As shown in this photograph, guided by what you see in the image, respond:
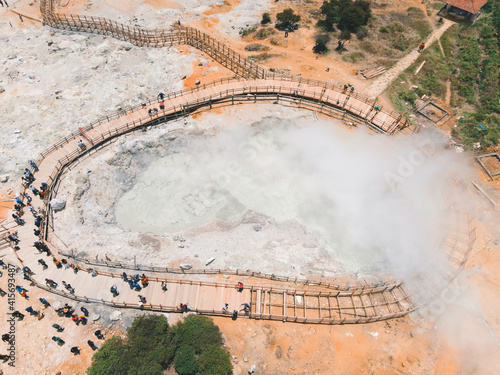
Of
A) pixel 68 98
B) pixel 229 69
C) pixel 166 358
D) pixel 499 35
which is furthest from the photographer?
pixel 499 35

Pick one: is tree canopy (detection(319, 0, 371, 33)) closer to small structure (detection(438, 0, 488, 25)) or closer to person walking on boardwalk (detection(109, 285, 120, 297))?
small structure (detection(438, 0, 488, 25))

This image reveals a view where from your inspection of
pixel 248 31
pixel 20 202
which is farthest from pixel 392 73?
pixel 20 202

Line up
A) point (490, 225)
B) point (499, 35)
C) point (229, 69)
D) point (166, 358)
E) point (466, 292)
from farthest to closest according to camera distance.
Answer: point (499, 35) < point (229, 69) < point (490, 225) < point (466, 292) < point (166, 358)

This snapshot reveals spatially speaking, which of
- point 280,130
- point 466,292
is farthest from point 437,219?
point 280,130

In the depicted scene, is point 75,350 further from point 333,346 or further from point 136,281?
point 333,346

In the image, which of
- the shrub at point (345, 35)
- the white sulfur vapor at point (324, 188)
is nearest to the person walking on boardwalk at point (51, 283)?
the white sulfur vapor at point (324, 188)

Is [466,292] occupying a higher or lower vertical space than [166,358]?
higher

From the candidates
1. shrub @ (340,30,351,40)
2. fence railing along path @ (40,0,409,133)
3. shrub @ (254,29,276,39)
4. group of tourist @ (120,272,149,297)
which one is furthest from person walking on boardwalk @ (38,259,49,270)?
shrub @ (340,30,351,40)

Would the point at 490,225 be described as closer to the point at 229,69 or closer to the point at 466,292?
the point at 466,292

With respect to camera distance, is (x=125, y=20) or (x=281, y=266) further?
(x=125, y=20)
